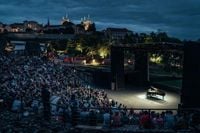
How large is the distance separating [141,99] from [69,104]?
66.2 feet

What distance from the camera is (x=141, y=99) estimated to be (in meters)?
45.5

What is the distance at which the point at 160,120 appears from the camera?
743 inches

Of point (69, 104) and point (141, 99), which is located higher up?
point (69, 104)

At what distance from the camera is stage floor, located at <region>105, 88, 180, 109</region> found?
136 ft

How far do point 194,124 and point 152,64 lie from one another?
6967 cm

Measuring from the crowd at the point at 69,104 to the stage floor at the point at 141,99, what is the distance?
542 centimetres

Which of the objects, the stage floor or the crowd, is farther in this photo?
the stage floor

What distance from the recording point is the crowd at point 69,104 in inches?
715

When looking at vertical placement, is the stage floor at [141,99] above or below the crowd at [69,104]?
below

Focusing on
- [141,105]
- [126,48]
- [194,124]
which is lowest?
[141,105]

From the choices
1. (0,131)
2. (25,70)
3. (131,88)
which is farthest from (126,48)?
(0,131)

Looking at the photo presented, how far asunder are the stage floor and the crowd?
5422mm

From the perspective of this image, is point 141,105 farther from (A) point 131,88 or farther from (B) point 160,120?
(B) point 160,120

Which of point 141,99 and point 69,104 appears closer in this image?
point 69,104
